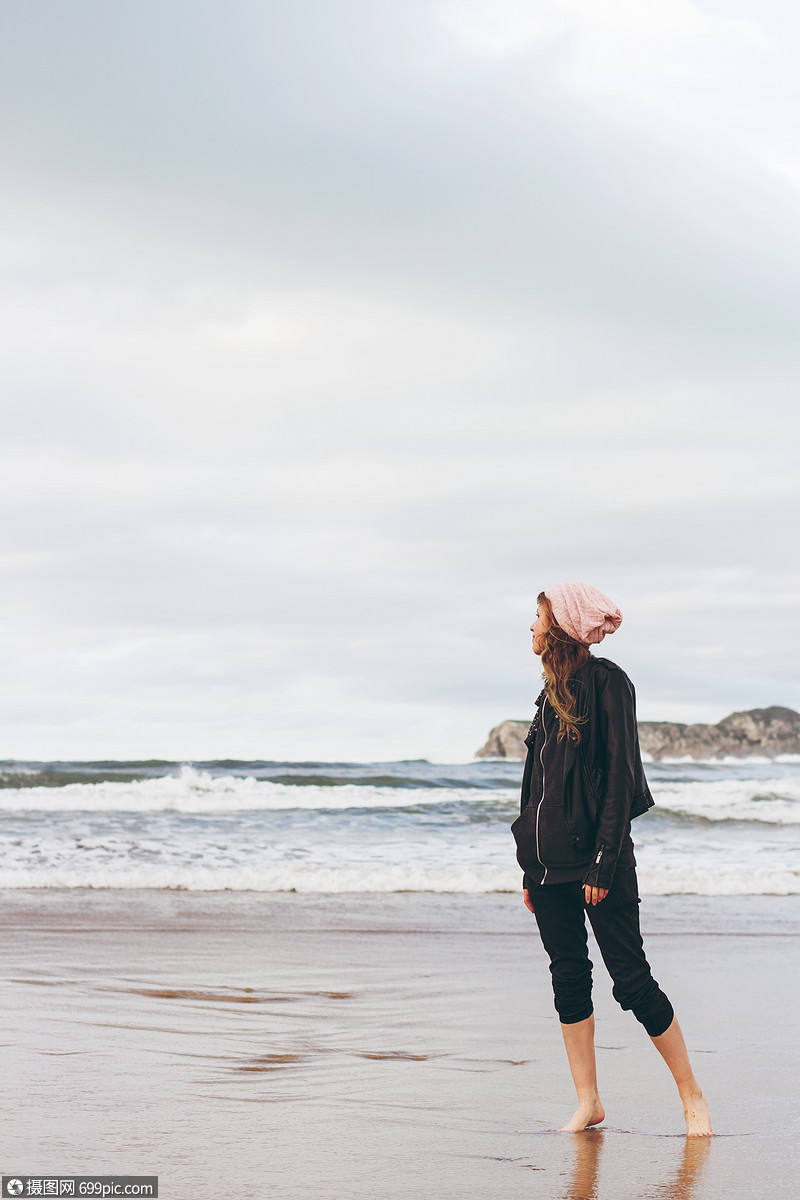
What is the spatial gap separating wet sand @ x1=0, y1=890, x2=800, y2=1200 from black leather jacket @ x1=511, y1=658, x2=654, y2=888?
3.05 ft

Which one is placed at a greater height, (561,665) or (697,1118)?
(561,665)

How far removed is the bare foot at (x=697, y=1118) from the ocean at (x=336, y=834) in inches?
337

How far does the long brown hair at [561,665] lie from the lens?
362cm

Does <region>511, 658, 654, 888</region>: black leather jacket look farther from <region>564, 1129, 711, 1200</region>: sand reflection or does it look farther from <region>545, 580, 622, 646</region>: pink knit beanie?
<region>564, 1129, 711, 1200</region>: sand reflection

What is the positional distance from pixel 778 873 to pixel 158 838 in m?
8.74

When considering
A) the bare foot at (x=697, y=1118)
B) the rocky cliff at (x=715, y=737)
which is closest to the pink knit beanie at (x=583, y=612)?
the bare foot at (x=697, y=1118)

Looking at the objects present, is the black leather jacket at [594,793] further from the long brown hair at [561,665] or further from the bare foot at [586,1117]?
the bare foot at [586,1117]

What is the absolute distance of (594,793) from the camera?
11.7 feet

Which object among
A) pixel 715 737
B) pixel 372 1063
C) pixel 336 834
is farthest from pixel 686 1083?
pixel 715 737

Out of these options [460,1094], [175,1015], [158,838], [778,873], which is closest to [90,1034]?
[175,1015]

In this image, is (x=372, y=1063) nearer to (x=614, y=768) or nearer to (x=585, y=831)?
(x=585, y=831)

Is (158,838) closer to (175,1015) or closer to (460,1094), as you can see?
(175,1015)

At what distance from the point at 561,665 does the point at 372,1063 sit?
2205 millimetres

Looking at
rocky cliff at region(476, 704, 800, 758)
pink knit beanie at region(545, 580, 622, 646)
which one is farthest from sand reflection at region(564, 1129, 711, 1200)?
rocky cliff at region(476, 704, 800, 758)
